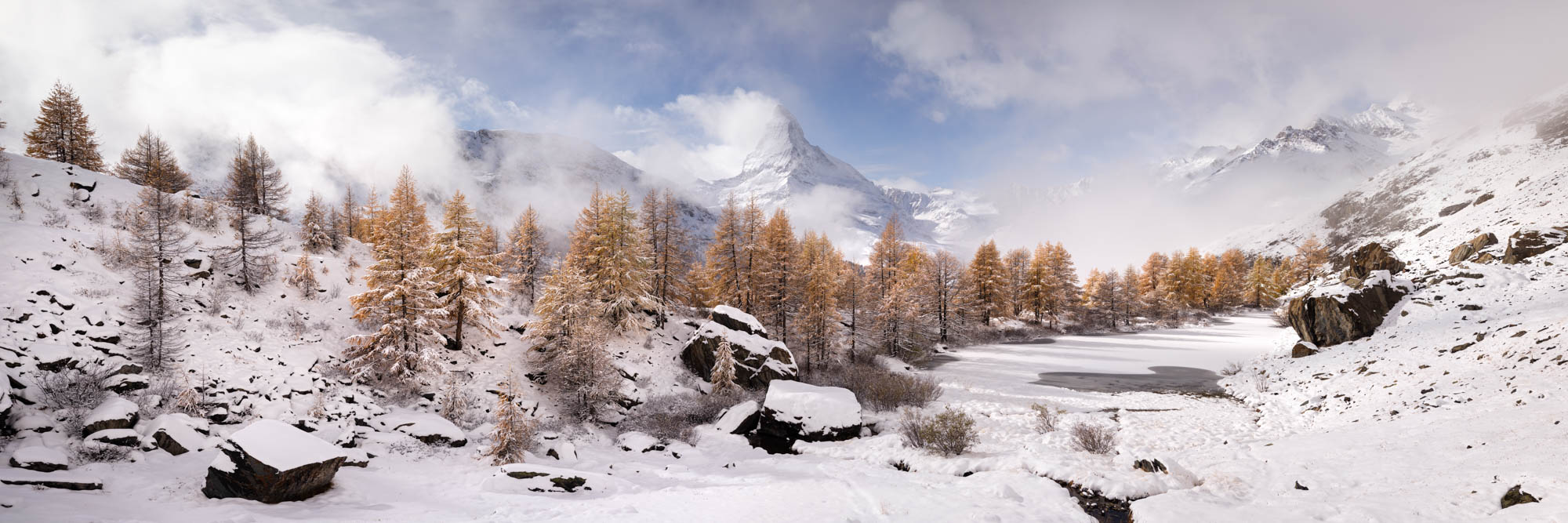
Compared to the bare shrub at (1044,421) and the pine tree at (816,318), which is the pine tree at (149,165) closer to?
the pine tree at (816,318)

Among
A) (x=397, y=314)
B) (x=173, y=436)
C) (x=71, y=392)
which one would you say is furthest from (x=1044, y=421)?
(x=71, y=392)

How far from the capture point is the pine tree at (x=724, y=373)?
2461cm

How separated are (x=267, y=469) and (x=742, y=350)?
18116 millimetres

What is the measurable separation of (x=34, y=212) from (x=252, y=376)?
14.4 m

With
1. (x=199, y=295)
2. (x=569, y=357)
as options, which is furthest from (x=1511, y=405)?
(x=199, y=295)

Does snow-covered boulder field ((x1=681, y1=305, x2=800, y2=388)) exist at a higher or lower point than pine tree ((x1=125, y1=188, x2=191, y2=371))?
lower

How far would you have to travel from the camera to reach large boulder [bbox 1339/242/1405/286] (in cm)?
2348

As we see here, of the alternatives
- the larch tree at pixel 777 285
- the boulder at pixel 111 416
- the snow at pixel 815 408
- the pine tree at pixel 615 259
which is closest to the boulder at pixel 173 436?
the boulder at pixel 111 416

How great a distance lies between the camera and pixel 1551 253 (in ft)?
59.1

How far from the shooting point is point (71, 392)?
13.3m

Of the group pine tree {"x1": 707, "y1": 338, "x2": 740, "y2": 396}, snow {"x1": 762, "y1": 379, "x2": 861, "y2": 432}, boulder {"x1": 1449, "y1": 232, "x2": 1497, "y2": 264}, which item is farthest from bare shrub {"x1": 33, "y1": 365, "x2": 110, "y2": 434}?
boulder {"x1": 1449, "y1": 232, "x2": 1497, "y2": 264}

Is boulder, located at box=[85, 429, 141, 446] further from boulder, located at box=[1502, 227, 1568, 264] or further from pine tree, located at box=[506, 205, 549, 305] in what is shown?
boulder, located at box=[1502, 227, 1568, 264]

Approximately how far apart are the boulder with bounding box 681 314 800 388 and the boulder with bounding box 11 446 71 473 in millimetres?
19439

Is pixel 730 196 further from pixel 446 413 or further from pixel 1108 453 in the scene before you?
pixel 1108 453
